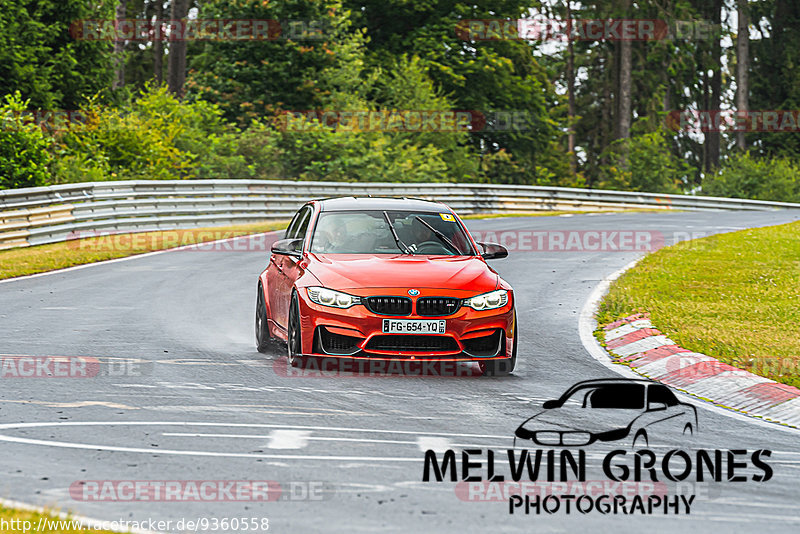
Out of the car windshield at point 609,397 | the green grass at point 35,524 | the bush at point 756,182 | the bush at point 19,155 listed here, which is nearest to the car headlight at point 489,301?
the car windshield at point 609,397

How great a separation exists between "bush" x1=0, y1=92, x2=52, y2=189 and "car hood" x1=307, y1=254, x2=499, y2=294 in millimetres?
15264

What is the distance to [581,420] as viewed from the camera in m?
8.10

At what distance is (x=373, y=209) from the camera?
460 inches

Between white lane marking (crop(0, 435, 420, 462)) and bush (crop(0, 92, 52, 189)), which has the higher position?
bush (crop(0, 92, 52, 189))

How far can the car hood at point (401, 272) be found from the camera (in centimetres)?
1011

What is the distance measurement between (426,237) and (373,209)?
0.66 meters

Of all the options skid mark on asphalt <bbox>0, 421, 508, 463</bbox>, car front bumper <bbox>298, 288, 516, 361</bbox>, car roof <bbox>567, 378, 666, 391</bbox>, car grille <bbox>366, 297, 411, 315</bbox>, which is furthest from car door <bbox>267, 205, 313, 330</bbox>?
skid mark on asphalt <bbox>0, 421, 508, 463</bbox>

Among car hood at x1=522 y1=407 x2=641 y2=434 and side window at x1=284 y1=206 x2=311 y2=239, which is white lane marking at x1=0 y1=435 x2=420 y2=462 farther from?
side window at x1=284 y1=206 x2=311 y2=239

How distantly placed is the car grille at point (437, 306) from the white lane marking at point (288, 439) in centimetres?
267

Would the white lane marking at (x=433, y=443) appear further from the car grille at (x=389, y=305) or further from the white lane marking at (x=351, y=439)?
the car grille at (x=389, y=305)

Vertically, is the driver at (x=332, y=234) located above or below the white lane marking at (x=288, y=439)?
above

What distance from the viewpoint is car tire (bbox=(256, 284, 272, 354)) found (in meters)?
11.6

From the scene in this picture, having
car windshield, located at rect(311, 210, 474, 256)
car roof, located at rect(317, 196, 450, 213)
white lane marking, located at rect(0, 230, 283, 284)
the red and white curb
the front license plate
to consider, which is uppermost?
car roof, located at rect(317, 196, 450, 213)

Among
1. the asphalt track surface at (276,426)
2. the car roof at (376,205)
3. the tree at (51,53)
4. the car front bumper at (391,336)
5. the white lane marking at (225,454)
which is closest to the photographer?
the asphalt track surface at (276,426)
